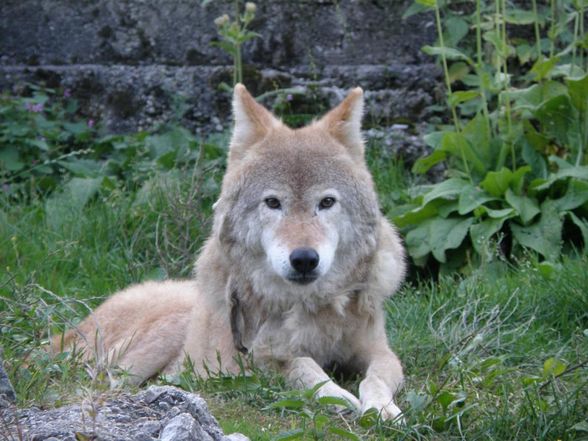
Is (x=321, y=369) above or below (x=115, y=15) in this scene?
below

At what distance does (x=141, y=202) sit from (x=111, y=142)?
91 centimetres

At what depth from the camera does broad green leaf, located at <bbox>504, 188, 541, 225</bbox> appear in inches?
257

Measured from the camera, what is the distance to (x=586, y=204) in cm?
661

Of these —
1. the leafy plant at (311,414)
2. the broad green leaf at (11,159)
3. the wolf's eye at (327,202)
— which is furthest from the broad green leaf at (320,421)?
the broad green leaf at (11,159)

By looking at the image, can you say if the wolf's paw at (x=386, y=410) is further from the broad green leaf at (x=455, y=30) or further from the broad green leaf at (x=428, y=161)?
the broad green leaf at (x=455, y=30)

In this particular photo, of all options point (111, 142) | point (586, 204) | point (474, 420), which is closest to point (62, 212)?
point (111, 142)

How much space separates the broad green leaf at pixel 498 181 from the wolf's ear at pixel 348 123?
78.1 inches

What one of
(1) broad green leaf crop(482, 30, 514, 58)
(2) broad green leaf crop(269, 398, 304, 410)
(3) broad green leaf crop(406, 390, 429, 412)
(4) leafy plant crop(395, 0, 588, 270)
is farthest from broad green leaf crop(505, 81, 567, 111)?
(2) broad green leaf crop(269, 398, 304, 410)

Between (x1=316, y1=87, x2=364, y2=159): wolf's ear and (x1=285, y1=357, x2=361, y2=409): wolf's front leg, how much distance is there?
3.36ft

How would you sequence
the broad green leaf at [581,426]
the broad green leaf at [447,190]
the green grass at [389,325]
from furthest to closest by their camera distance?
the broad green leaf at [447,190], the green grass at [389,325], the broad green leaf at [581,426]

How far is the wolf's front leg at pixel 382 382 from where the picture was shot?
406 cm

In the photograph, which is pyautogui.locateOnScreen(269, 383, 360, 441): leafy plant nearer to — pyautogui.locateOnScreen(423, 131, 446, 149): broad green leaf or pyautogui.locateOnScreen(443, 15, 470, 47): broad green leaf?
pyautogui.locateOnScreen(423, 131, 446, 149): broad green leaf

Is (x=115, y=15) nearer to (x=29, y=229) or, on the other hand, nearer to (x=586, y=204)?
(x=29, y=229)

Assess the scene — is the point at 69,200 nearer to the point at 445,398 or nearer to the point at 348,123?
the point at 348,123
